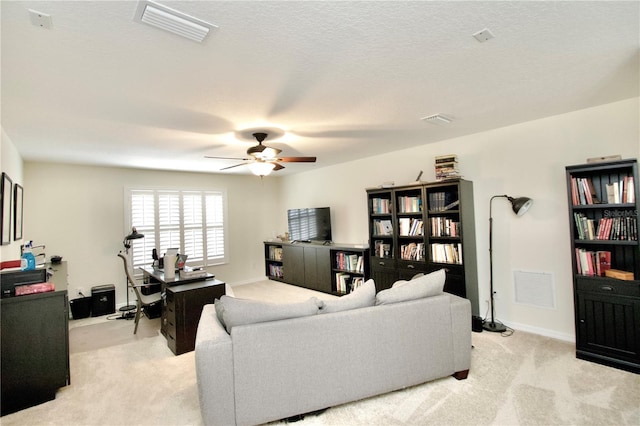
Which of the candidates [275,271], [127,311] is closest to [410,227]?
[275,271]

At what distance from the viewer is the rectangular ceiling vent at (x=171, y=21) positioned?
4.75 ft

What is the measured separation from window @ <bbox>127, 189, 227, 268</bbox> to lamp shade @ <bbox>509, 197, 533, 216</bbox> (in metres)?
5.43

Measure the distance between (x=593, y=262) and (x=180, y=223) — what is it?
635cm

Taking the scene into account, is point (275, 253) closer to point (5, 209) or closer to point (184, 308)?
point (184, 308)

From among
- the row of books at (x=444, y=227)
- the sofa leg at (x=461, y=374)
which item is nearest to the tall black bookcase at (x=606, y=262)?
the row of books at (x=444, y=227)

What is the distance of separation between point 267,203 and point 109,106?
4834mm

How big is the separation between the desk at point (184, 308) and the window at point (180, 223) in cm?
265

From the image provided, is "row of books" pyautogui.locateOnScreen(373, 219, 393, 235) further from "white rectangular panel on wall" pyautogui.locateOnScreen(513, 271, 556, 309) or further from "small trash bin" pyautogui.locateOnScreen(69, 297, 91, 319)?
"small trash bin" pyautogui.locateOnScreen(69, 297, 91, 319)

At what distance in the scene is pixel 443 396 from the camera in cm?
233

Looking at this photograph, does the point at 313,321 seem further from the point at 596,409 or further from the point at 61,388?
the point at 61,388

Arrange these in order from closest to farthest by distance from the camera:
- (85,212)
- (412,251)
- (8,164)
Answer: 1. (8,164)
2. (412,251)
3. (85,212)

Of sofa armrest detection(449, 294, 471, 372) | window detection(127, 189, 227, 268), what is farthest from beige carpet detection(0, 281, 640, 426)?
window detection(127, 189, 227, 268)

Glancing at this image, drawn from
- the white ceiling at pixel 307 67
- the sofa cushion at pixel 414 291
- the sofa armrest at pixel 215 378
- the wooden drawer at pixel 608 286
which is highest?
the white ceiling at pixel 307 67

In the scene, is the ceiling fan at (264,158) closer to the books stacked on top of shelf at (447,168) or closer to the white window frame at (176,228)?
the books stacked on top of shelf at (447,168)
